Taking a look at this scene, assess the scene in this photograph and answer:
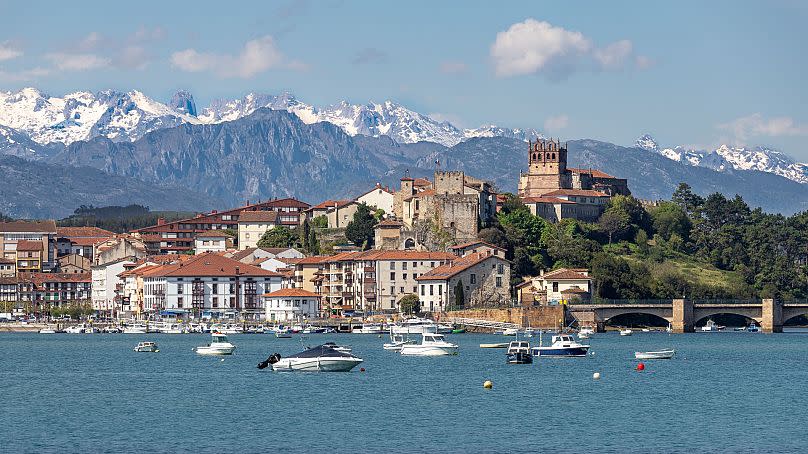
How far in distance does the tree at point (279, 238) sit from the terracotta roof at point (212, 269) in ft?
64.3

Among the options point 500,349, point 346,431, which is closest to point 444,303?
point 500,349

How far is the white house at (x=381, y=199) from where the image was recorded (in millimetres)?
182250

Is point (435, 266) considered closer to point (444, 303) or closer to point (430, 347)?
point (444, 303)

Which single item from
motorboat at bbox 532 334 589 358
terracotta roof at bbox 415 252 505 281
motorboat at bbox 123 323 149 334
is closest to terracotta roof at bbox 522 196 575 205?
terracotta roof at bbox 415 252 505 281

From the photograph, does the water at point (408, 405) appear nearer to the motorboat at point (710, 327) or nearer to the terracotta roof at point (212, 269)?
the motorboat at point (710, 327)

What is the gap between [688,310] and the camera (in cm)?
14100

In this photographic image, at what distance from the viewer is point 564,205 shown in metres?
178

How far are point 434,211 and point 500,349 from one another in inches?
2049

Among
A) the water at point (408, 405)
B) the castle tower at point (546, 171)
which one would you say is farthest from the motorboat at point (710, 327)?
the water at point (408, 405)

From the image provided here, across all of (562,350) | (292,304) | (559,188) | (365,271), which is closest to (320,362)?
(562,350)

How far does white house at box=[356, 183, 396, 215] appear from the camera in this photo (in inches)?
7175

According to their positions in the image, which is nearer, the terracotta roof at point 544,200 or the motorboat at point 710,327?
the motorboat at point 710,327

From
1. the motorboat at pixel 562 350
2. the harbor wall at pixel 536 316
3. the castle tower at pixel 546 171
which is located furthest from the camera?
the castle tower at pixel 546 171

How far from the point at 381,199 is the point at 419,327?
195 ft
